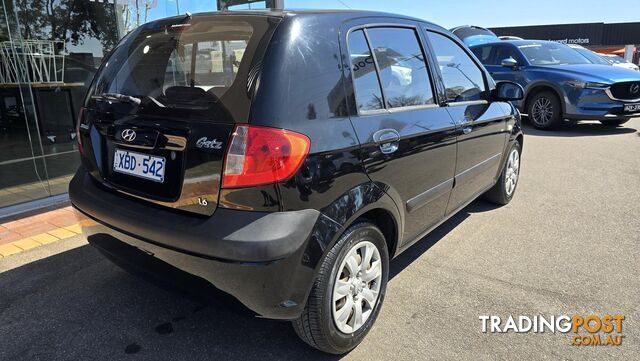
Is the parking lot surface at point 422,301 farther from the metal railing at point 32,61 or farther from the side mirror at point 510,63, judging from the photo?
the side mirror at point 510,63

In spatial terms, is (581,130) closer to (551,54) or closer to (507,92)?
A: (551,54)

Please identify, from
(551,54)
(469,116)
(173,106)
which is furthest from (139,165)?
(551,54)

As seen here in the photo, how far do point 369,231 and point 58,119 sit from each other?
5.09 metres

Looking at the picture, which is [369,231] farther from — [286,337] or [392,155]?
[286,337]

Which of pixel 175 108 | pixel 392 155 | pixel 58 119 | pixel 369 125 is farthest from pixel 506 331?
pixel 58 119

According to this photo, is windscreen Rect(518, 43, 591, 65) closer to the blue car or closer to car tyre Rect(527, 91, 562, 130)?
the blue car

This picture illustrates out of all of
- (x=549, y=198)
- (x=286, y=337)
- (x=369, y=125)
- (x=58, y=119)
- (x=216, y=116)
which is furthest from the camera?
(x=58, y=119)

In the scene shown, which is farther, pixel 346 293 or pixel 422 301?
pixel 422 301

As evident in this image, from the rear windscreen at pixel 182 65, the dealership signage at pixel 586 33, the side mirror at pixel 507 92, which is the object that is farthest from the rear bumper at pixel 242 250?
the dealership signage at pixel 586 33

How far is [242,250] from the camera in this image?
1877 millimetres

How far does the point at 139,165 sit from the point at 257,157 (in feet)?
2.32

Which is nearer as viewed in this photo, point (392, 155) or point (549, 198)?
point (392, 155)

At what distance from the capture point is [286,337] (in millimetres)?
2508

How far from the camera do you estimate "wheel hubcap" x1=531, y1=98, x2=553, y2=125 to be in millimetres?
9098
